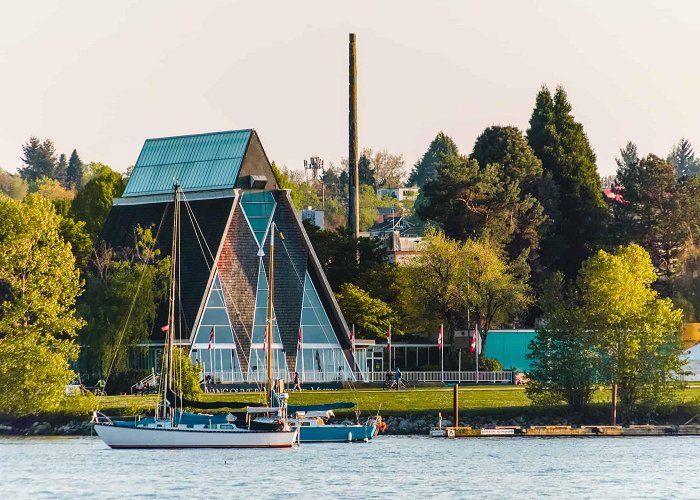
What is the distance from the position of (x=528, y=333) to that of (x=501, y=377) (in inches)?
447

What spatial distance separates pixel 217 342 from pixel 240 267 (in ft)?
18.2

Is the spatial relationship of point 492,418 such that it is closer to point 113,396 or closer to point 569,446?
point 569,446

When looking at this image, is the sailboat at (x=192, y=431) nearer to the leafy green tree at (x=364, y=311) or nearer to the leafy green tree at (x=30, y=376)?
the leafy green tree at (x=30, y=376)

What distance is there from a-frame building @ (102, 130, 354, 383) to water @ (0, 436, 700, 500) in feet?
78.9

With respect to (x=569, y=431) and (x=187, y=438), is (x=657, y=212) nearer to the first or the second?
(x=569, y=431)

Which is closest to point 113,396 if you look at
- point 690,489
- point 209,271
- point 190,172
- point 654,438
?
point 209,271

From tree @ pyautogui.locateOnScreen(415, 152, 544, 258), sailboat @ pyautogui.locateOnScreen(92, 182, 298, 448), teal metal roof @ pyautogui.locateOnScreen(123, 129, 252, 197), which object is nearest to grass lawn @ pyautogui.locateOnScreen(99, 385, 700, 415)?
sailboat @ pyautogui.locateOnScreen(92, 182, 298, 448)

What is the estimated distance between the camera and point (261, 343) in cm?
11162

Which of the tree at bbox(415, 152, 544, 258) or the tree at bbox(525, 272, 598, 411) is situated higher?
the tree at bbox(415, 152, 544, 258)

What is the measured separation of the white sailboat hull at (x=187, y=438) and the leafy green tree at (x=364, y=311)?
3984 centimetres

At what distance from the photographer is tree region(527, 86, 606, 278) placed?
5531 inches

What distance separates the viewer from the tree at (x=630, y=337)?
309 feet

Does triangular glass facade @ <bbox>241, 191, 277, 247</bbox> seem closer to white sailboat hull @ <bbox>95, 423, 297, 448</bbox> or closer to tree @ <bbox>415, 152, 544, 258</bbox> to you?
tree @ <bbox>415, 152, 544, 258</bbox>

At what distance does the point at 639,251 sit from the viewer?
103 meters
